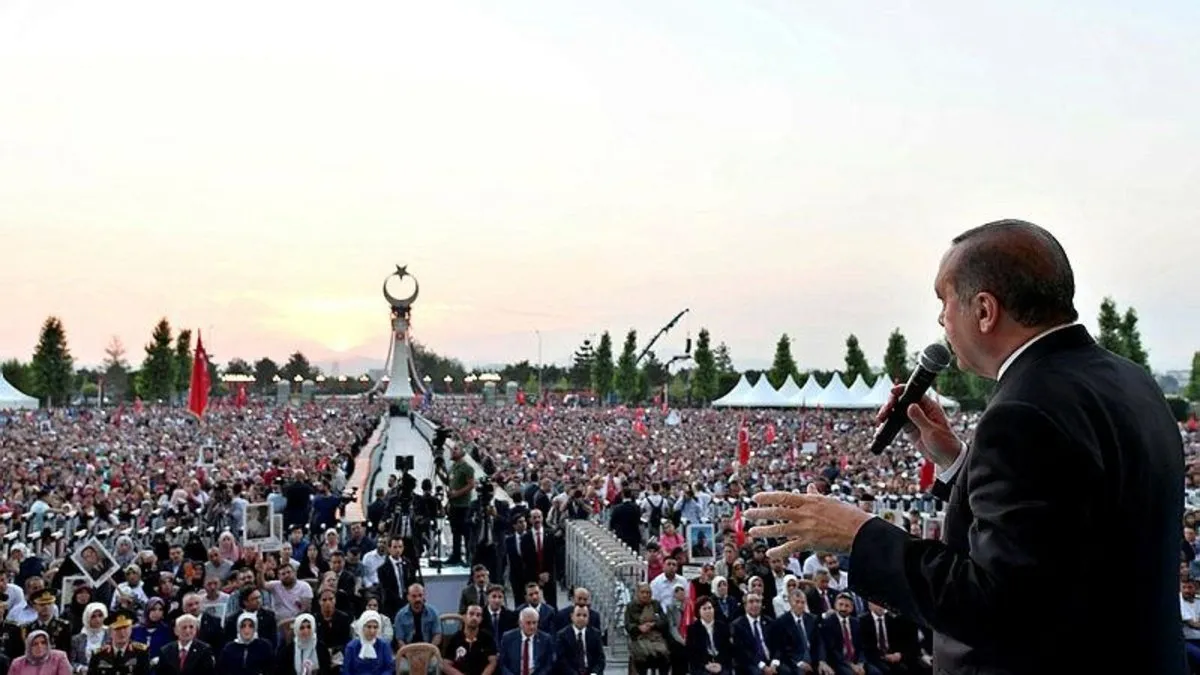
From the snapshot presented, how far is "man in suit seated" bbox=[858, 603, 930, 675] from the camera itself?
33.0ft

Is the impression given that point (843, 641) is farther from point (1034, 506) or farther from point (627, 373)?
point (627, 373)

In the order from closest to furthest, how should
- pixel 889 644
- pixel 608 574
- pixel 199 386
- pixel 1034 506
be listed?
1. pixel 1034 506
2. pixel 889 644
3. pixel 608 574
4. pixel 199 386

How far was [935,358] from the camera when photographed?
239 centimetres

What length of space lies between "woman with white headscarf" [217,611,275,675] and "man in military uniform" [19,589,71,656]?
1.40 meters

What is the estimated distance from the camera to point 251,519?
Result: 13328 mm

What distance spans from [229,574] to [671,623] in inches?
189

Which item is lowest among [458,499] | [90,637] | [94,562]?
[90,637]

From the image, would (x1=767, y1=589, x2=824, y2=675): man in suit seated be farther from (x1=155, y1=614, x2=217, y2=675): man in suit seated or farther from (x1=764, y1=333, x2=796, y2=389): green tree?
(x1=764, y1=333, x2=796, y2=389): green tree

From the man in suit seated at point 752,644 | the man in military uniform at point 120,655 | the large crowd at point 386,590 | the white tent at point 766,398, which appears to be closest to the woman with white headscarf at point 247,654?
the large crowd at point 386,590

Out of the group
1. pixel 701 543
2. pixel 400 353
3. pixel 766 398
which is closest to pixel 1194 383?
pixel 766 398

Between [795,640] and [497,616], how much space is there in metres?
2.93

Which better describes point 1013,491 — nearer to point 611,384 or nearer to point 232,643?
point 232,643


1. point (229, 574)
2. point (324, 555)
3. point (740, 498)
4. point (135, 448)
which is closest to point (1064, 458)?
point (229, 574)

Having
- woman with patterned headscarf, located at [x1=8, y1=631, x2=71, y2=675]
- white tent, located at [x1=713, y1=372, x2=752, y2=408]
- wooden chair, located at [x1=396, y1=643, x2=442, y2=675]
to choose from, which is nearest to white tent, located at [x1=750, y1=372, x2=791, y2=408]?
white tent, located at [x1=713, y1=372, x2=752, y2=408]
